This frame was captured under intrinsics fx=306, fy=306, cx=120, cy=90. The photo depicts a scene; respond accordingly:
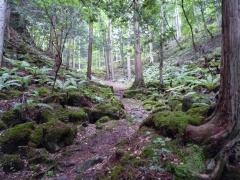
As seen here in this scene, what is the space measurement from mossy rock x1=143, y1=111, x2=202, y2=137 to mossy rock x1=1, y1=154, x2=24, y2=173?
2.90 m

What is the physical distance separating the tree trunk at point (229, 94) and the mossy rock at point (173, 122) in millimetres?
325

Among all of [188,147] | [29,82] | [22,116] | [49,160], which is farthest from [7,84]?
[188,147]

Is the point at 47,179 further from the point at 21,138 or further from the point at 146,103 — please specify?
the point at 146,103

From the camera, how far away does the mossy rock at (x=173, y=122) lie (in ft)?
18.0

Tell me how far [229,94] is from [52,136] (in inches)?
166

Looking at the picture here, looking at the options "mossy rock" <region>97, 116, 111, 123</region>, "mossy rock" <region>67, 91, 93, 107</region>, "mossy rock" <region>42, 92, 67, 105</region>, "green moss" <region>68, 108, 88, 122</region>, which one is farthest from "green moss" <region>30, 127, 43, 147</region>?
"mossy rock" <region>67, 91, 93, 107</region>

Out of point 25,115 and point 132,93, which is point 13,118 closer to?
point 25,115

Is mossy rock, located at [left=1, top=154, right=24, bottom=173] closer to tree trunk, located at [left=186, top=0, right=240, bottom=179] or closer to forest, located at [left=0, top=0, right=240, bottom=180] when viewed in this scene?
forest, located at [left=0, top=0, right=240, bottom=180]

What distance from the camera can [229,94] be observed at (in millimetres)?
4953

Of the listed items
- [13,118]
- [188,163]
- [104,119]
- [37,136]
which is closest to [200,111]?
[188,163]

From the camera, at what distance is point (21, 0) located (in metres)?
14.8

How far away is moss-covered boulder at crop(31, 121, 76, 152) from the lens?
712 centimetres

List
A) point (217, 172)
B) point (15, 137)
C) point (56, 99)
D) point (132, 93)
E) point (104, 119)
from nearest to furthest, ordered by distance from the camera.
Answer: point (217, 172) < point (15, 137) < point (104, 119) < point (56, 99) < point (132, 93)

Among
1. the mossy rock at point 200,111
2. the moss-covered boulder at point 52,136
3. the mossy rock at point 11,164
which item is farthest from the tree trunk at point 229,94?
the mossy rock at point 11,164
